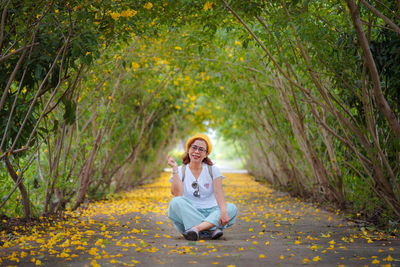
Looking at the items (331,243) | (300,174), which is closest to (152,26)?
(331,243)

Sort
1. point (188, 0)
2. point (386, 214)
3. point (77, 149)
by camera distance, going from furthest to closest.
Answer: point (77, 149) < point (386, 214) < point (188, 0)

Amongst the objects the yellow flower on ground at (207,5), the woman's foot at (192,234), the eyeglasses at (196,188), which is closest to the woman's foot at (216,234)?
the woman's foot at (192,234)

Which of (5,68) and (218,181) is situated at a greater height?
(5,68)

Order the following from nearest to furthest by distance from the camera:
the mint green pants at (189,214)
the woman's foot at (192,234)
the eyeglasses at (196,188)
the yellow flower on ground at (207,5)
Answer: the woman's foot at (192,234), the mint green pants at (189,214), the yellow flower on ground at (207,5), the eyeglasses at (196,188)

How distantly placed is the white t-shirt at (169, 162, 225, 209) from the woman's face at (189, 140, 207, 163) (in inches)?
5.5

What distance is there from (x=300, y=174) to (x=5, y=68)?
302 inches

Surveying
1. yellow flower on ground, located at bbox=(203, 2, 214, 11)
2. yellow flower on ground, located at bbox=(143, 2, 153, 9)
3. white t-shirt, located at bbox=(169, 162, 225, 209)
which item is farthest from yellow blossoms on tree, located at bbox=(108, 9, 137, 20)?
white t-shirt, located at bbox=(169, 162, 225, 209)

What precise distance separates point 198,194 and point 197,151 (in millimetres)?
533

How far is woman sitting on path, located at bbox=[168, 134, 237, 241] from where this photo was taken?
5.61 m

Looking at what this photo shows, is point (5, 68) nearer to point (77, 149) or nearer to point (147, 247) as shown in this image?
point (147, 247)

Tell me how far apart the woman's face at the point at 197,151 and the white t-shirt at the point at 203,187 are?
14 cm

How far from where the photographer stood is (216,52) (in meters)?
10.3

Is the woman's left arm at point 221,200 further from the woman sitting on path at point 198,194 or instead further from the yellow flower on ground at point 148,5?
the yellow flower on ground at point 148,5

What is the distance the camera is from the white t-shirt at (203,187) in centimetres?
581
